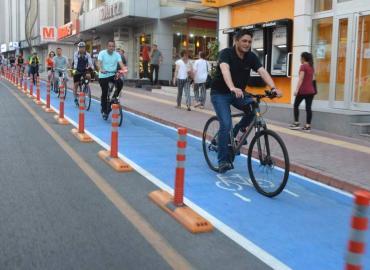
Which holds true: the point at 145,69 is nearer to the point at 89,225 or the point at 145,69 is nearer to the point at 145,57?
the point at 145,57

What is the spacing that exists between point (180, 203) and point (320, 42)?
423 inches

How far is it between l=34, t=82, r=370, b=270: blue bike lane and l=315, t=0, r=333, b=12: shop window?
24.8ft

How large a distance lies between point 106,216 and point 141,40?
2648cm

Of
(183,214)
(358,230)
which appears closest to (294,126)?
(183,214)

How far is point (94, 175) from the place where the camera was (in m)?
7.14

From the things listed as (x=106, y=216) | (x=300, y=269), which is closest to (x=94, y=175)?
(x=106, y=216)

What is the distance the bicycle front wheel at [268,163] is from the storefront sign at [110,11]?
76.9 feet

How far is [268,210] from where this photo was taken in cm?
584

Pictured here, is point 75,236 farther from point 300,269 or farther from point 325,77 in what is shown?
point 325,77

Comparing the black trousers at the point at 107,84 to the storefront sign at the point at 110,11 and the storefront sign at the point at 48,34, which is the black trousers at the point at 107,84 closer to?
the storefront sign at the point at 110,11

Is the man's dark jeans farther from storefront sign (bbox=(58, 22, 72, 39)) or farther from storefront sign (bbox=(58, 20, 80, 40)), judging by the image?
storefront sign (bbox=(58, 22, 72, 39))

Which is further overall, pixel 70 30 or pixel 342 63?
pixel 70 30

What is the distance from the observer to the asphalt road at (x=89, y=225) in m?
4.23

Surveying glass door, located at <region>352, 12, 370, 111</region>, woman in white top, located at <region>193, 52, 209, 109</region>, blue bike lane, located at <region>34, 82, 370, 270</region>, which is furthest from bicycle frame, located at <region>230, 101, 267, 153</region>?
woman in white top, located at <region>193, 52, 209, 109</region>
